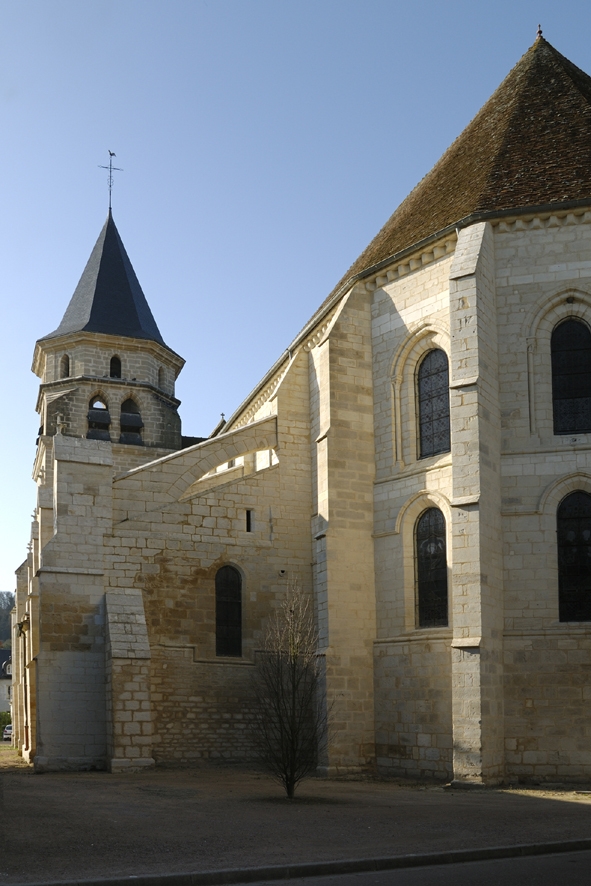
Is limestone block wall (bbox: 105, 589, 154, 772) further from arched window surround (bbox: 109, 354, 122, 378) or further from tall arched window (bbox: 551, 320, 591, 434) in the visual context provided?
arched window surround (bbox: 109, 354, 122, 378)

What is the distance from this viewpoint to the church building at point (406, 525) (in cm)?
1789

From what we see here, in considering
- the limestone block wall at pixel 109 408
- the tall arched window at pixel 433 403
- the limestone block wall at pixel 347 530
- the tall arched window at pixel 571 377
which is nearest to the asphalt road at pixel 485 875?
the limestone block wall at pixel 347 530

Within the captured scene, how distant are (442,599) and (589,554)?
2.78m

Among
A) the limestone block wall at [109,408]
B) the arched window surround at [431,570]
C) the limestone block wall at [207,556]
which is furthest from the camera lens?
the limestone block wall at [109,408]

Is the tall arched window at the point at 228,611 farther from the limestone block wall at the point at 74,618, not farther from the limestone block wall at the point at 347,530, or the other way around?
the limestone block wall at the point at 74,618

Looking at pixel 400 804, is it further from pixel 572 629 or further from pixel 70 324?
pixel 70 324

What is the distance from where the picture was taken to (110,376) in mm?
36688

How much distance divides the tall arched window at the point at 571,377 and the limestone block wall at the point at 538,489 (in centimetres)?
19

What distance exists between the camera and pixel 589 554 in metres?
18.2

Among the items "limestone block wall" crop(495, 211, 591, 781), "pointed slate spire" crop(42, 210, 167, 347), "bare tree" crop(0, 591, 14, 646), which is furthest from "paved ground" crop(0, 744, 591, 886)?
"bare tree" crop(0, 591, 14, 646)

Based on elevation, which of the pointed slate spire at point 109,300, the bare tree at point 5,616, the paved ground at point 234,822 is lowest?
the bare tree at point 5,616

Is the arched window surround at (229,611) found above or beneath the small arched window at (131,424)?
beneath

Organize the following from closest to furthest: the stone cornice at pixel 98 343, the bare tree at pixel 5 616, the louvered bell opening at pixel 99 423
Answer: the louvered bell opening at pixel 99 423, the stone cornice at pixel 98 343, the bare tree at pixel 5 616

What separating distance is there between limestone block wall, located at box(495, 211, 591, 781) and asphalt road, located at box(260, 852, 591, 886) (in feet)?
23.7
